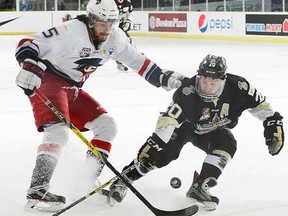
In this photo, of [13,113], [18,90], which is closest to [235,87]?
[13,113]

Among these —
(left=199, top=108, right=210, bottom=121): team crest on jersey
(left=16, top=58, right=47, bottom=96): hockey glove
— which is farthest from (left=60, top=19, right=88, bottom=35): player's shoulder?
(left=199, top=108, right=210, bottom=121): team crest on jersey

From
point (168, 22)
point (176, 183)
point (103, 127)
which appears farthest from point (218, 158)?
point (168, 22)

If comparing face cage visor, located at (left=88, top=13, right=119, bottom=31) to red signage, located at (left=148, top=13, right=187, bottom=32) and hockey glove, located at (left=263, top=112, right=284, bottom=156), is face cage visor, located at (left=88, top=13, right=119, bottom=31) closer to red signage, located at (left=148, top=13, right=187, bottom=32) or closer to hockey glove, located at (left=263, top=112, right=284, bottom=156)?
hockey glove, located at (left=263, top=112, right=284, bottom=156)

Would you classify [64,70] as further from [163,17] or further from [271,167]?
[163,17]

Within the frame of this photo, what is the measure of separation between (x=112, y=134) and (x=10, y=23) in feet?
41.9

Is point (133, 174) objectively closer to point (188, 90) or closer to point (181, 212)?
point (181, 212)

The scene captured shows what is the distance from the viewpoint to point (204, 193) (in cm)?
275

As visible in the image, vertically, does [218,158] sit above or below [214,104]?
below

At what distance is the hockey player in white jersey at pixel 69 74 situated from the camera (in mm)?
2643

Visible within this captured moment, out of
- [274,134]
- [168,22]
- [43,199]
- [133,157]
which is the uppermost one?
[168,22]

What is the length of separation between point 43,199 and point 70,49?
27.3 inches

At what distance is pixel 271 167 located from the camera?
134 inches

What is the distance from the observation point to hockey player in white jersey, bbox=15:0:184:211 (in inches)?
104

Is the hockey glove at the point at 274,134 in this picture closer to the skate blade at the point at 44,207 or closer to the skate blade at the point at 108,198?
the skate blade at the point at 108,198
